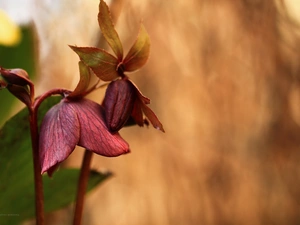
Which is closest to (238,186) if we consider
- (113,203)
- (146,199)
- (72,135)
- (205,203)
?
(205,203)

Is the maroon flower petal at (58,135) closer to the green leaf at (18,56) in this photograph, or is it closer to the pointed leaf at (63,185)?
the pointed leaf at (63,185)

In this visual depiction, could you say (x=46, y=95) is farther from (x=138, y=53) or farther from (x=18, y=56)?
(x=18, y=56)

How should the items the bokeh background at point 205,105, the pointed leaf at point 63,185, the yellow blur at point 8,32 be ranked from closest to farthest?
the pointed leaf at point 63,185 → the yellow blur at point 8,32 → the bokeh background at point 205,105

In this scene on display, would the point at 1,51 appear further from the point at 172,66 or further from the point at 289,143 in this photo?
the point at 289,143

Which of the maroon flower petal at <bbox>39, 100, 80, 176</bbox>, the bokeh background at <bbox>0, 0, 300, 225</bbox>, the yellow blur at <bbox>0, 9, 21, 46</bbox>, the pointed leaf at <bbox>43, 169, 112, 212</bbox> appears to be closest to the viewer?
the maroon flower petal at <bbox>39, 100, 80, 176</bbox>

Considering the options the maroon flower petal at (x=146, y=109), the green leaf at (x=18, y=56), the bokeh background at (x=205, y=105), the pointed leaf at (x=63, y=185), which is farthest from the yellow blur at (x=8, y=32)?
the bokeh background at (x=205, y=105)

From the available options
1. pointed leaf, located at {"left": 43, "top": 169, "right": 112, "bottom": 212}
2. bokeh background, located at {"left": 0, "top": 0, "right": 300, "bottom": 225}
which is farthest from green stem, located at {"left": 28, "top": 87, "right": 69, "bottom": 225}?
bokeh background, located at {"left": 0, "top": 0, "right": 300, "bottom": 225}

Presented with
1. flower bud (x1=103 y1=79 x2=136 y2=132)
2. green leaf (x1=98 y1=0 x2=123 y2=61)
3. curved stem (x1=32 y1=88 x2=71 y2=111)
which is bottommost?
curved stem (x1=32 y1=88 x2=71 y2=111)

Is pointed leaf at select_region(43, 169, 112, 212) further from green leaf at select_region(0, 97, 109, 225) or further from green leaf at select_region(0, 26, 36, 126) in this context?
green leaf at select_region(0, 26, 36, 126)
